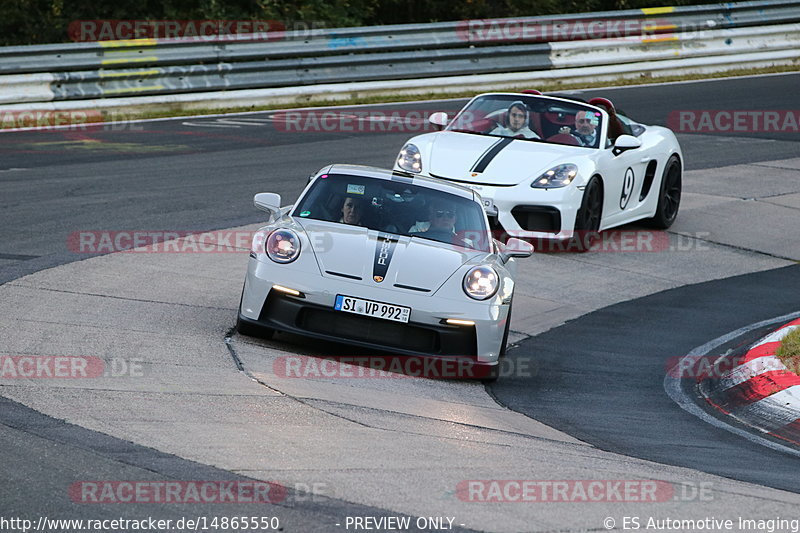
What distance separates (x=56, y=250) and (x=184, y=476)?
626cm

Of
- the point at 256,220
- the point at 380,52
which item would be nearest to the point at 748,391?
the point at 256,220

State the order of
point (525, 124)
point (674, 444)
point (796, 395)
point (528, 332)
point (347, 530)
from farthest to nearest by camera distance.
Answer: point (525, 124) < point (528, 332) < point (796, 395) < point (674, 444) < point (347, 530)

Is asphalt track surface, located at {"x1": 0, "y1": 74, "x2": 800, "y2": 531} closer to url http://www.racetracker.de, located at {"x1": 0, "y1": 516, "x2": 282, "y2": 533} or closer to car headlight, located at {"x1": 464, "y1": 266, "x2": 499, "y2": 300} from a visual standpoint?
url http://www.racetracker.de, located at {"x1": 0, "y1": 516, "x2": 282, "y2": 533}

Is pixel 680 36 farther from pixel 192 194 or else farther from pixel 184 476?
pixel 184 476

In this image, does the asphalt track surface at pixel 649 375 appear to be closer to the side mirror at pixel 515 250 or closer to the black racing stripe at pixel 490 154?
the side mirror at pixel 515 250

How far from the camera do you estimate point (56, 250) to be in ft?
36.2

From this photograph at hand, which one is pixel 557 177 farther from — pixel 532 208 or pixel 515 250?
pixel 515 250

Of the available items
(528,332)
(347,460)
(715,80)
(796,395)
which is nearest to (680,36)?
(715,80)

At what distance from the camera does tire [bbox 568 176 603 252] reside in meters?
12.6

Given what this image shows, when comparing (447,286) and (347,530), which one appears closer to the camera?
(347,530)

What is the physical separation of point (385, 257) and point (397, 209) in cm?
80

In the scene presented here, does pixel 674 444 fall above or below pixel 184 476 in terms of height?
below

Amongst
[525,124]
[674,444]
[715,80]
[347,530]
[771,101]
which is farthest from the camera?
[715,80]

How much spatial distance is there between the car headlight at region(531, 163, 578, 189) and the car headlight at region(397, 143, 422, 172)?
117 cm
